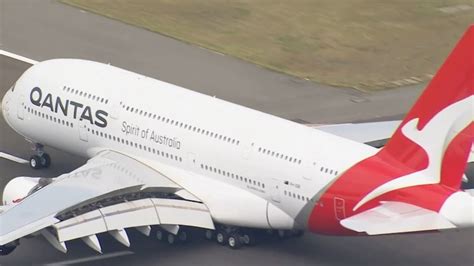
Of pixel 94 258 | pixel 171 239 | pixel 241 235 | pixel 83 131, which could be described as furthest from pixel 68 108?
pixel 241 235

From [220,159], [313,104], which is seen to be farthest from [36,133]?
[313,104]

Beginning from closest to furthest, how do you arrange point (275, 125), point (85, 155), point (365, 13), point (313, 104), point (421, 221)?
point (421, 221)
point (275, 125)
point (85, 155)
point (313, 104)
point (365, 13)

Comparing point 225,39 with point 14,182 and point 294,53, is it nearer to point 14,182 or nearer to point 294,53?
point 294,53

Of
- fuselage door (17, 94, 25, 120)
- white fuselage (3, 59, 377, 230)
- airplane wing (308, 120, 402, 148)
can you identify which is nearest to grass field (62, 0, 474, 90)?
airplane wing (308, 120, 402, 148)

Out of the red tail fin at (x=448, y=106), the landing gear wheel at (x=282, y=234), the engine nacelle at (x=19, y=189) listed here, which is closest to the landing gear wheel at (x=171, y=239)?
the landing gear wheel at (x=282, y=234)

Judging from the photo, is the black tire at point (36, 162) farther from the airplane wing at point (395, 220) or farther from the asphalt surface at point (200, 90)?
the airplane wing at point (395, 220)

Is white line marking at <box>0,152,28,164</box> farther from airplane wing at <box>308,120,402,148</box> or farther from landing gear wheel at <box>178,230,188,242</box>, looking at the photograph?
airplane wing at <box>308,120,402,148</box>

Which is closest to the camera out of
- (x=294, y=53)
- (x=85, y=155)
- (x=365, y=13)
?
(x=85, y=155)

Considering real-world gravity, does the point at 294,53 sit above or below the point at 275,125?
below
